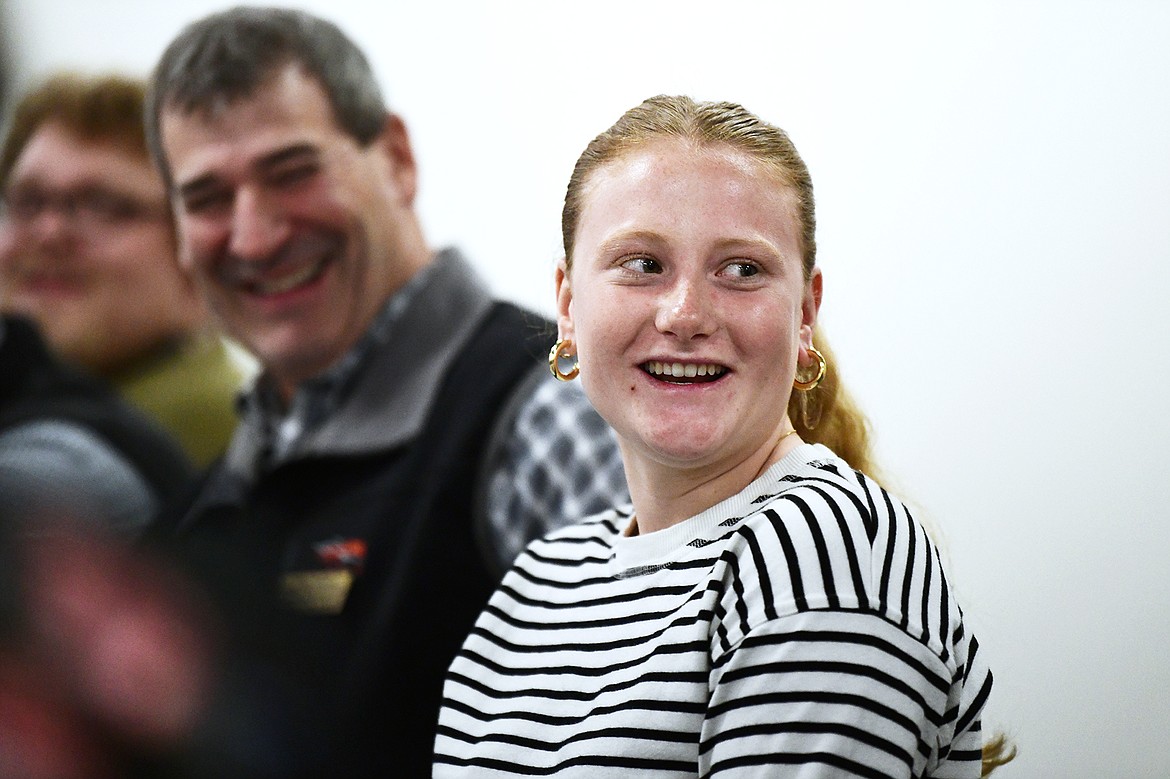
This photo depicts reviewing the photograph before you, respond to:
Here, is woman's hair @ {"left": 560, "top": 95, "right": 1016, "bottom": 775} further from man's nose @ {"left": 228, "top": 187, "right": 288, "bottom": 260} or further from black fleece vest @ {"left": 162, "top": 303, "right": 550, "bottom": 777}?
man's nose @ {"left": 228, "top": 187, "right": 288, "bottom": 260}

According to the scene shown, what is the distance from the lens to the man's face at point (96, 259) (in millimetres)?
1688

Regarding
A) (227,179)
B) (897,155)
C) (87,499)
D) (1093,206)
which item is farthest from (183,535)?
(1093,206)

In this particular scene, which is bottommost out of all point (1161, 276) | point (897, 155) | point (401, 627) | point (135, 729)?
point (135, 729)

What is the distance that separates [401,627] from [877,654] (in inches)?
25.9

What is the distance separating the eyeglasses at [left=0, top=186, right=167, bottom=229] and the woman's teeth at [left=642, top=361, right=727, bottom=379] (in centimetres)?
130

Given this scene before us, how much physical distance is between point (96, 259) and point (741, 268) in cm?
135

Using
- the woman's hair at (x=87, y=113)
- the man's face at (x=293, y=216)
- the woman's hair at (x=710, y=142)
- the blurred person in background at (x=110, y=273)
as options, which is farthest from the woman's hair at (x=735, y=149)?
the woman's hair at (x=87, y=113)

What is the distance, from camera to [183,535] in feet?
4.55

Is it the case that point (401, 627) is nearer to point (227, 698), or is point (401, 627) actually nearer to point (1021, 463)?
point (227, 698)

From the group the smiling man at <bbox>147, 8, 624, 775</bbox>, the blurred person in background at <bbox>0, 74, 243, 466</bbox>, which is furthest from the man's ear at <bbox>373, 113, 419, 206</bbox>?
the blurred person in background at <bbox>0, 74, 243, 466</bbox>

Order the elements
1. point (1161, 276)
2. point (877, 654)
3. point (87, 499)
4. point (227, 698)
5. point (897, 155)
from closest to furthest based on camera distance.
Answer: point (877, 654), point (1161, 276), point (897, 155), point (227, 698), point (87, 499)

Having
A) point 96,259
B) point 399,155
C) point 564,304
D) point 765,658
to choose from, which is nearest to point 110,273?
point 96,259

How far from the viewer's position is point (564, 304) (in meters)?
0.69

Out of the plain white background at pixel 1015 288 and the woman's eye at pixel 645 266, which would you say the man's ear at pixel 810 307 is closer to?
the woman's eye at pixel 645 266
